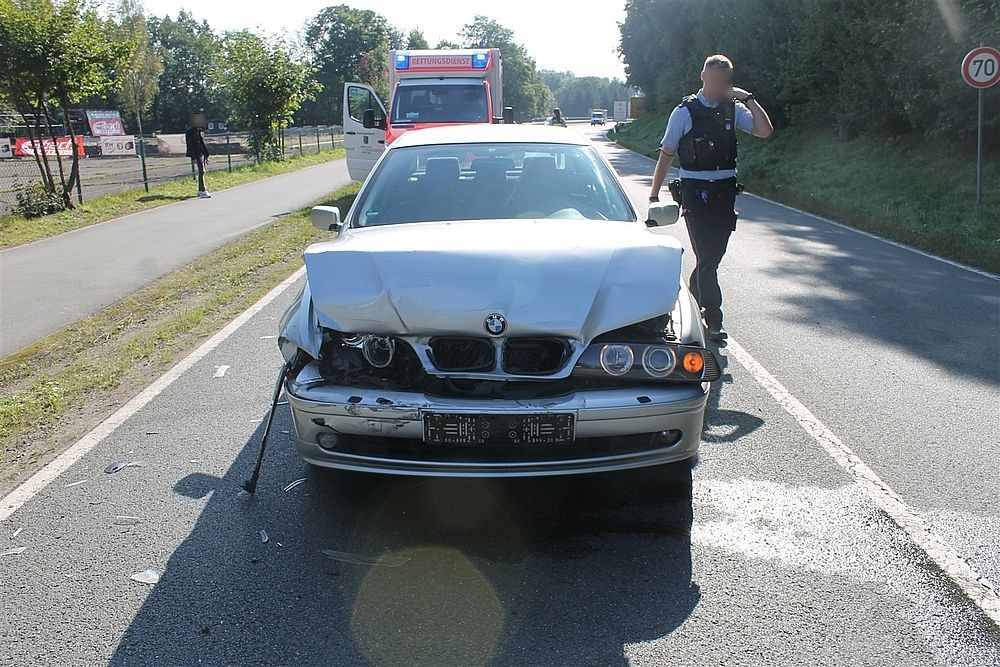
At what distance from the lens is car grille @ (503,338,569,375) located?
372 centimetres

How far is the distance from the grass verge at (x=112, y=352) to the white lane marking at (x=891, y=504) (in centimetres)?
416

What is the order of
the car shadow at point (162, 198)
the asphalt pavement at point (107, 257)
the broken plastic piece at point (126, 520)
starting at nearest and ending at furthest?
the broken plastic piece at point (126, 520) → the asphalt pavement at point (107, 257) → the car shadow at point (162, 198)

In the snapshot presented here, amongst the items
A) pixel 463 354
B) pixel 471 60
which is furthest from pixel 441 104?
pixel 463 354

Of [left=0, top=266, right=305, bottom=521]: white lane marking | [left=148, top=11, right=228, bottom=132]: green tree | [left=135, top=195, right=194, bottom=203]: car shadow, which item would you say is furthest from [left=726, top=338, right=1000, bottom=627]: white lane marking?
[left=148, top=11, right=228, bottom=132]: green tree

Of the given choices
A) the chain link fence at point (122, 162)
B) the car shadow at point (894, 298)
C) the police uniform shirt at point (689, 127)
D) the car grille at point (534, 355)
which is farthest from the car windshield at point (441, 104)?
the car grille at point (534, 355)

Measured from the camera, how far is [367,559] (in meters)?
3.61

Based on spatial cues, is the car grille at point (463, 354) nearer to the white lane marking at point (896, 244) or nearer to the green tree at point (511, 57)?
the white lane marking at point (896, 244)

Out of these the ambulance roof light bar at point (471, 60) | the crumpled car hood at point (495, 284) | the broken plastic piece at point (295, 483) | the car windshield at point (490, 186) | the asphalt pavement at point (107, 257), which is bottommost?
the broken plastic piece at point (295, 483)

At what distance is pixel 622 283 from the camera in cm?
388

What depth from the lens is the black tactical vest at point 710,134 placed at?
255 inches

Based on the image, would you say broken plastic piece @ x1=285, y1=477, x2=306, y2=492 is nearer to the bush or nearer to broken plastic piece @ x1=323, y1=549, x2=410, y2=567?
broken plastic piece @ x1=323, y1=549, x2=410, y2=567

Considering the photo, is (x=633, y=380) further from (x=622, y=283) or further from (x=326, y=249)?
(x=326, y=249)

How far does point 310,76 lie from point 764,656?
3667 cm

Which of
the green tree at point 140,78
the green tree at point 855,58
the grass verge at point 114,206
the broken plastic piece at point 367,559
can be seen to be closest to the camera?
the broken plastic piece at point 367,559
